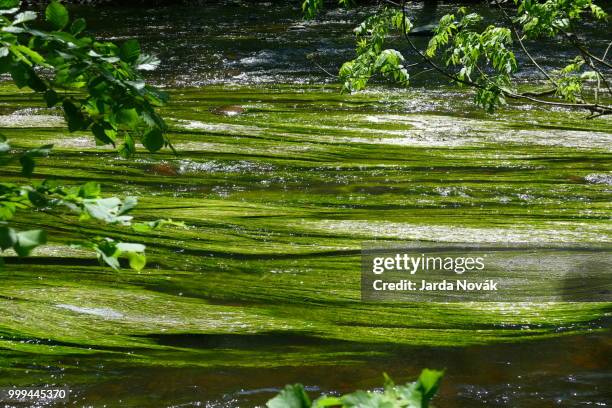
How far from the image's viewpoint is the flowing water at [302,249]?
1821 millimetres

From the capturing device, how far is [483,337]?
1996mm

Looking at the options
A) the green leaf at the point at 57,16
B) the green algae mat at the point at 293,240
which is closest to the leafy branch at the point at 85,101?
the green leaf at the point at 57,16

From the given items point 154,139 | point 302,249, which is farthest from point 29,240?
point 302,249

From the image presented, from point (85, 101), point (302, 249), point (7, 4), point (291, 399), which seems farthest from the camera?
point (302, 249)

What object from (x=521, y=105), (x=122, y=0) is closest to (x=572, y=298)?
(x=521, y=105)

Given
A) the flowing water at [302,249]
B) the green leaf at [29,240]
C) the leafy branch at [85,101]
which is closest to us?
the green leaf at [29,240]

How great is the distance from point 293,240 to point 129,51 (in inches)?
67.4

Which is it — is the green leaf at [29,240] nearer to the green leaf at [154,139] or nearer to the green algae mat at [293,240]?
the green leaf at [154,139]

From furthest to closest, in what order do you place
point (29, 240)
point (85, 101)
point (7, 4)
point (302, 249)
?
point (302, 249) < point (85, 101) < point (7, 4) < point (29, 240)

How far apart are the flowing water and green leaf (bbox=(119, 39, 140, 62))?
0.19m

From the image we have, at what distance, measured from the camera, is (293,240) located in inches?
99.6

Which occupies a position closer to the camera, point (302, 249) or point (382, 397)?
point (382, 397)

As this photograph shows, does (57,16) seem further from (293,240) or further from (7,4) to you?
(293,240)

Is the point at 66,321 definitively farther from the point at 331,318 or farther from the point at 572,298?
the point at 572,298
